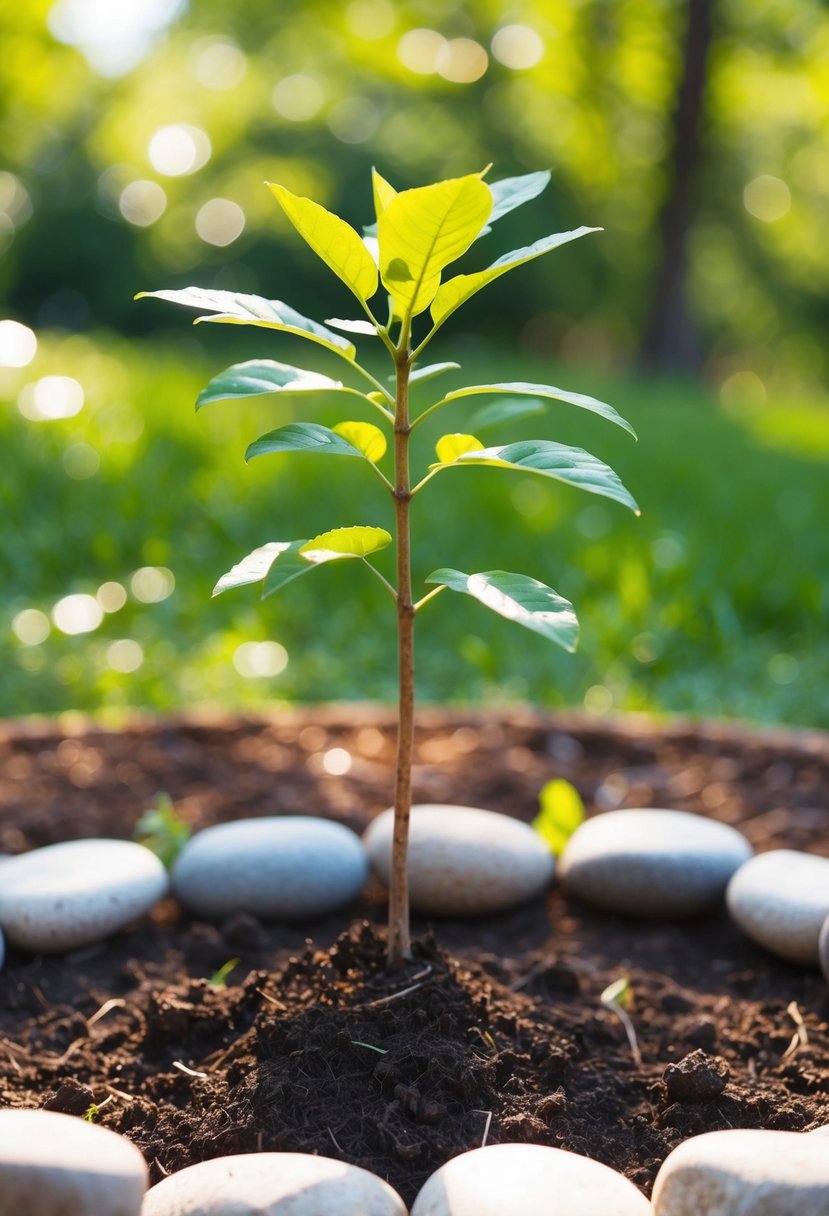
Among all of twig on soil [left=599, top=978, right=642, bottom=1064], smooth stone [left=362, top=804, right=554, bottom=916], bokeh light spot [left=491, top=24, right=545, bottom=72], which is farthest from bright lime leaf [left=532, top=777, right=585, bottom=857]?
bokeh light spot [left=491, top=24, right=545, bottom=72]

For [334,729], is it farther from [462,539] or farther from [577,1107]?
[462,539]

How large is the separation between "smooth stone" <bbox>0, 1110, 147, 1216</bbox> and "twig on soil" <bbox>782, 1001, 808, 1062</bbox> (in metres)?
0.96

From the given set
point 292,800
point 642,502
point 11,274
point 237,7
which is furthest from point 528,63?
point 292,800

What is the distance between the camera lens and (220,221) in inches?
580

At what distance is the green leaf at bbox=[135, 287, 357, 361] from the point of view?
3.97 ft

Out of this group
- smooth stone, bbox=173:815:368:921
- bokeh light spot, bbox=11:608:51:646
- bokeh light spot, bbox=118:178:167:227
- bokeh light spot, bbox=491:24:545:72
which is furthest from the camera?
bokeh light spot, bbox=491:24:545:72

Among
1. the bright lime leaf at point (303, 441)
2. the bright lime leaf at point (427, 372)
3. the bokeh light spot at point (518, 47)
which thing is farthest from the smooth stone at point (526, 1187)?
the bokeh light spot at point (518, 47)

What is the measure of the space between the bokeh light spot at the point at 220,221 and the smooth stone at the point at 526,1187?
541 inches

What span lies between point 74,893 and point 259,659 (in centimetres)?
197

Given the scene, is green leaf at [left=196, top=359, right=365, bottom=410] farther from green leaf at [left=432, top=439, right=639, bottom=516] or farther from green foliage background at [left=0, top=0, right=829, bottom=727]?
green foliage background at [left=0, top=0, right=829, bottom=727]

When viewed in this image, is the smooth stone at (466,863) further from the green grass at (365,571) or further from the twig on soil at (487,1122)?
the green grass at (365,571)

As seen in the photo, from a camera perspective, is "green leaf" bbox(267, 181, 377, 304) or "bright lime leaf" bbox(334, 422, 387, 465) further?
"bright lime leaf" bbox(334, 422, 387, 465)

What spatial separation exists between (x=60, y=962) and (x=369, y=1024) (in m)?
0.73

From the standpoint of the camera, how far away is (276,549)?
1.33m
